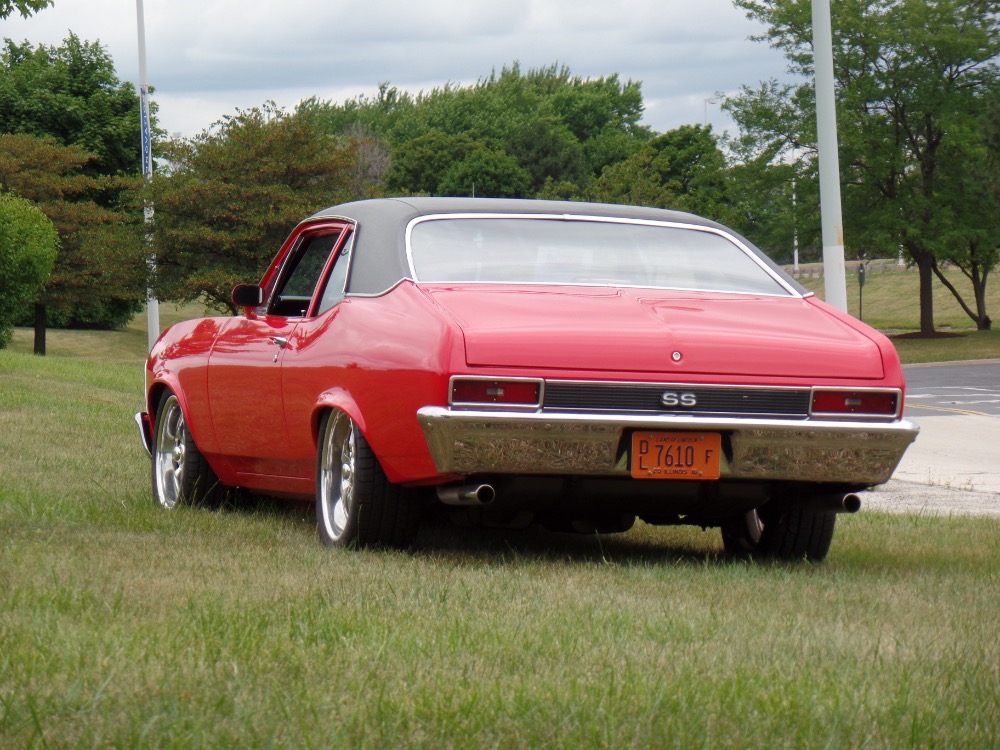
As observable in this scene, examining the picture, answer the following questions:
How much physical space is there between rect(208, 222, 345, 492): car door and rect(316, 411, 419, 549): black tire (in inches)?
11.4

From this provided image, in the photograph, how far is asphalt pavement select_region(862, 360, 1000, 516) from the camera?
1012cm

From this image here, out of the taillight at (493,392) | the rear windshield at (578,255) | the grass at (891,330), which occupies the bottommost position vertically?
the grass at (891,330)

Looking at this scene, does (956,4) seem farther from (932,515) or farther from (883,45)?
(932,515)

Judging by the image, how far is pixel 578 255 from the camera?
673 centimetres

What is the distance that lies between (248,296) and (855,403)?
3161 mm

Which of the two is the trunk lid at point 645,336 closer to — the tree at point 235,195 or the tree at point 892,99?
the tree at point 235,195

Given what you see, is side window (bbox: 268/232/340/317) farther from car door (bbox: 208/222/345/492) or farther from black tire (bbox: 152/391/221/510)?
black tire (bbox: 152/391/221/510)

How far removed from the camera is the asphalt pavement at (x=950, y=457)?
10.1 meters

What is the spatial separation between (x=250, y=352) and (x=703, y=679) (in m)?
4.03

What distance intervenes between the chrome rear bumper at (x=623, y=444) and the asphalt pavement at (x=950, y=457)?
11.6 feet

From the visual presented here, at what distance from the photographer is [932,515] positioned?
29.3 ft

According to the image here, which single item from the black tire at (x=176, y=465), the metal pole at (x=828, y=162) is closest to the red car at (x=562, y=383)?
the black tire at (x=176, y=465)

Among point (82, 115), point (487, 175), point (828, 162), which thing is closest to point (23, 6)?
point (828, 162)

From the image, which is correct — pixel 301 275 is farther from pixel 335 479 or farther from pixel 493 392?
pixel 493 392
